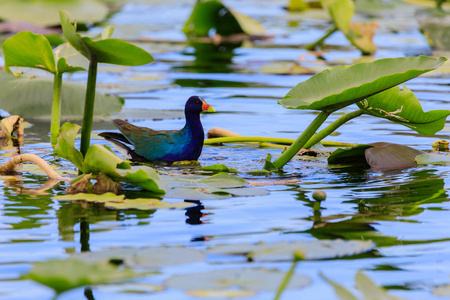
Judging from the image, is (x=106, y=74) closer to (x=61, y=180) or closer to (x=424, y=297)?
(x=61, y=180)

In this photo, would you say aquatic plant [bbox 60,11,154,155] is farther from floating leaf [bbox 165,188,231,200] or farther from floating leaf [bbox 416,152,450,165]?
floating leaf [bbox 416,152,450,165]

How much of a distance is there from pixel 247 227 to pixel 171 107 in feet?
12.9

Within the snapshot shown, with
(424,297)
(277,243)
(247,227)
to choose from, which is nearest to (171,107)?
(247,227)

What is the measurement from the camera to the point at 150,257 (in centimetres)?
258

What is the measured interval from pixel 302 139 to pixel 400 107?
558mm

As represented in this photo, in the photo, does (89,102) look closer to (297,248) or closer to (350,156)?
(297,248)

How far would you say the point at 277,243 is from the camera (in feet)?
9.55

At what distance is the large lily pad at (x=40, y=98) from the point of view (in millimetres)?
6160

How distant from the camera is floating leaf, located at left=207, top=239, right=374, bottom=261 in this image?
272 cm

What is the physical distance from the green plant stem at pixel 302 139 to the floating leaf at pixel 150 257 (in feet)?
5.38

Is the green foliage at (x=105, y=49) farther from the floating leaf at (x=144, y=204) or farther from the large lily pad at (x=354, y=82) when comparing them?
the large lily pad at (x=354, y=82)

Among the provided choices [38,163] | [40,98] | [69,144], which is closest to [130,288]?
[69,144]

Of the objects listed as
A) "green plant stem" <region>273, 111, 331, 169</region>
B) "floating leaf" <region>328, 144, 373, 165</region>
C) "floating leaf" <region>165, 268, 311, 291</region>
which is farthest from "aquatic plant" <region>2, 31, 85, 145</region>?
"floating leaf" <region>165, 268, 311, 291</region>

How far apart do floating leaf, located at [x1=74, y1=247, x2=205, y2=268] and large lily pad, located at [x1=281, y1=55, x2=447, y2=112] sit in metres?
1.43
